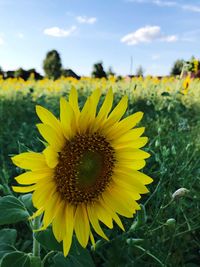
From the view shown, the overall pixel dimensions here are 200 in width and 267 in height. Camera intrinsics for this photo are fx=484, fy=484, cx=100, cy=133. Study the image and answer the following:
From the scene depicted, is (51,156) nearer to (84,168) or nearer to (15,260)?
(84,168)

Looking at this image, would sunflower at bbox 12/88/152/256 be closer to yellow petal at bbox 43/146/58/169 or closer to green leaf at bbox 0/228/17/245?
yellow petal at bbox 43/146/58/169

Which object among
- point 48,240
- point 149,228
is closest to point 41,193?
point 48,240

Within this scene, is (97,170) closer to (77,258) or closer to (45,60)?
(77,258)

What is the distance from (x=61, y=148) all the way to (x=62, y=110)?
0.47ft

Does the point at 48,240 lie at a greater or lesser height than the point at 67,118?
lesser

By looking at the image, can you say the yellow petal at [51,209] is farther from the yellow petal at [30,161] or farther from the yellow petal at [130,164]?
the yellow petal at [130,164]

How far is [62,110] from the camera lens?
118cm

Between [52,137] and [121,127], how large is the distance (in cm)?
25

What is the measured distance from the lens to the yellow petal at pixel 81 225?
4.49ft

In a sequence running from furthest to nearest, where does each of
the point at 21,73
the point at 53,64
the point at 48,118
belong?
1. the point at 53,64
2. the point at 21,73
3. the point at 48,118

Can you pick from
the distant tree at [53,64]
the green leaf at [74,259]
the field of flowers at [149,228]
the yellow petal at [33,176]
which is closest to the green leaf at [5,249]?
the field of flowers at [149,228]

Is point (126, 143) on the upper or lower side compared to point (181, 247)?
upper

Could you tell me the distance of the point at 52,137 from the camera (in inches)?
47.4

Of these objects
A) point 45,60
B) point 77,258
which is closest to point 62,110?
point 77,258
